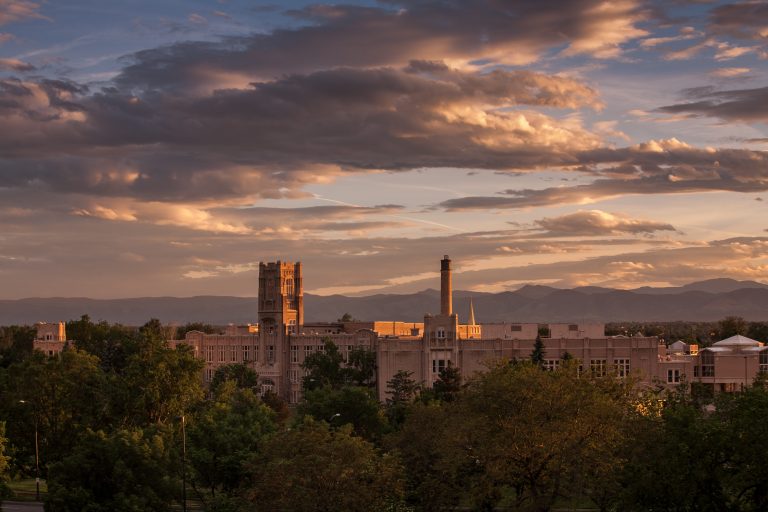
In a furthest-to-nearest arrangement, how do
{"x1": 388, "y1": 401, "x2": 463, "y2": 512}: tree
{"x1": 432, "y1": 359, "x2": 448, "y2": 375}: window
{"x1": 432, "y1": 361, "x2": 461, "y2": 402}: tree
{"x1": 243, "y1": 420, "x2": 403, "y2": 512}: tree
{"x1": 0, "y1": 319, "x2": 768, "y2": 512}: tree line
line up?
{"x1": 432, "y1": 359, "x2": 448, "y2": 375}: window < {"x1": 432, "y1": 361, "x2": 461, "y2": 402}: tree < {"x1": 388, "y1": 401, "x2": 463, "y2": 512}: tree < {"x1": 243, "y1": 420, "x2": 403, "y2": 512}: tree < {"x1": 0, "y1": 319, "x2": 768, "y2": 512}: tree line

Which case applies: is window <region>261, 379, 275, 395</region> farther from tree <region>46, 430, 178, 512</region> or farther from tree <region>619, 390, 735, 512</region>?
tree <region>619, 390, 735, 512</region>

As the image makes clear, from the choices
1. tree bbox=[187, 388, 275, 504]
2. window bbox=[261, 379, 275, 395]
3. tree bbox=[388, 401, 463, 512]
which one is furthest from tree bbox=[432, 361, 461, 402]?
window bbox=[261, 379, 275, 395]

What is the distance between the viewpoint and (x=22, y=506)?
92.9 meters

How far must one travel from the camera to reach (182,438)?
86.4 meters

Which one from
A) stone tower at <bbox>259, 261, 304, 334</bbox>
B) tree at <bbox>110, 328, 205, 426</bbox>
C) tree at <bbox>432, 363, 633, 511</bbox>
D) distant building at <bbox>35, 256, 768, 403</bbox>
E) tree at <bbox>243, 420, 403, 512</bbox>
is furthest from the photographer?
stone tower at <bbox>259, 261, 304, 334</bbox>

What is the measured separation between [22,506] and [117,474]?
712 inches

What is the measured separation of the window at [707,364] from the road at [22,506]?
8660cm

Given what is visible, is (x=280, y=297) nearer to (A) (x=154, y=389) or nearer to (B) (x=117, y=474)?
(A) (x=154, y=389)

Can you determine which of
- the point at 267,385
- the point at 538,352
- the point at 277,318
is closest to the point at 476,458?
the point at 538,352

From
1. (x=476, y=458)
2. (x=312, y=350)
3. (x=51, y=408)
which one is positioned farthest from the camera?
(x=312, y=350)

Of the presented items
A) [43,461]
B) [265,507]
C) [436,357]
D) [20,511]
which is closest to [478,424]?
[265,507]

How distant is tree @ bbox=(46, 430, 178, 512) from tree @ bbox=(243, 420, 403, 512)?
968 cm

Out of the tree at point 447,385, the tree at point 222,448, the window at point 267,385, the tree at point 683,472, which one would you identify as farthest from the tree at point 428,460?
the window at point 267,385

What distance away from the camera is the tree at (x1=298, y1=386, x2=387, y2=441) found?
340 ft
